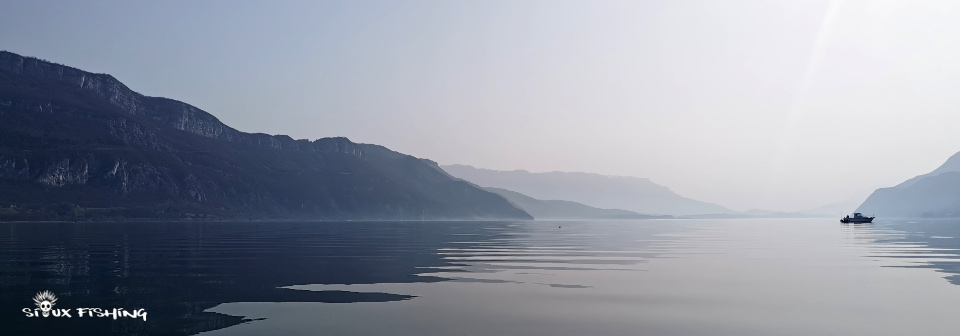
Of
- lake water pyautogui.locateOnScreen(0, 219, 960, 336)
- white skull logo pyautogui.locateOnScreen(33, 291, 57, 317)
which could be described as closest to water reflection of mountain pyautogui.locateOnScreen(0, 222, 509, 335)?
lake water pyautogui.locateOnScreen(0, 219, 960, 336)

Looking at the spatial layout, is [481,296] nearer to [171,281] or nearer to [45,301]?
[171,281]

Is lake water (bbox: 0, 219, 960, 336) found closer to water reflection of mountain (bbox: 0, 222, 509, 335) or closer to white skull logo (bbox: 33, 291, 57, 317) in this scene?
→ water reflection of mountain (bbox: 0, 222, 509, 335)

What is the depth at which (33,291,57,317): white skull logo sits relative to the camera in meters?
28.1

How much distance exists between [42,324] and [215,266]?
25014mm

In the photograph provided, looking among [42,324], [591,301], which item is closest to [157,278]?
[42,324]

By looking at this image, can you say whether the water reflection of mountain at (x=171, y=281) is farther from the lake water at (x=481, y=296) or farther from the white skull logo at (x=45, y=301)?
the white skull logo at (x=45, y=301)

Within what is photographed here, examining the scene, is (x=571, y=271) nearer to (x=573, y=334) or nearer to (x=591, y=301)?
(x=591, y=301)

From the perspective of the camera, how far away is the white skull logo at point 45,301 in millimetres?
28081

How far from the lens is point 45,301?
30.0 metres

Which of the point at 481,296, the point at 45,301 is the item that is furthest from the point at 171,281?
the point at 481,296

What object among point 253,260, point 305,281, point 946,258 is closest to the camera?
point 305,281

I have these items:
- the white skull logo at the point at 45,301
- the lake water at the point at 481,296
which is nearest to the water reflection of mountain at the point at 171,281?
the lake water at the point at 481,296

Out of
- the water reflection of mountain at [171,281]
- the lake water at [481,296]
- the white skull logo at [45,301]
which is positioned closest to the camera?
the lake water at [481,296]

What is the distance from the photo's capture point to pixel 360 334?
24219 millimetres
